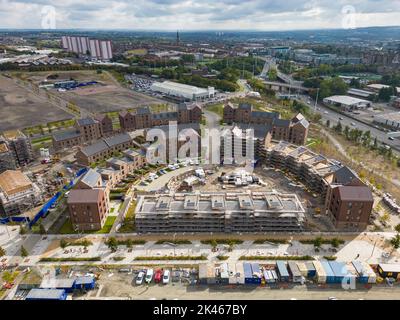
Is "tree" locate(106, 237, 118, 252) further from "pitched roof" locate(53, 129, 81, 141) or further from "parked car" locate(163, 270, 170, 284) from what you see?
"pitched roof" locate(53, 129, 81, 141)

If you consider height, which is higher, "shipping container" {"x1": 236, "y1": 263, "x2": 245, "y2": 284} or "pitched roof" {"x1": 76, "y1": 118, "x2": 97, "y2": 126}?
"pitched roof" {"x1": 76, "y1": 118, "x2": 97, "y2": 126}

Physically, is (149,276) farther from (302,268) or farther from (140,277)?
(302,268)

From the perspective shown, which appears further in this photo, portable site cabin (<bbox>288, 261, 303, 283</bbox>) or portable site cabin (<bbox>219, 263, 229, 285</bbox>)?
portable site cabin (<bbox>288, 261, 303, 283</bbox>)


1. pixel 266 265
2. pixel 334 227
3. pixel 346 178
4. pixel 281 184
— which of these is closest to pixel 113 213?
pixel 266 265

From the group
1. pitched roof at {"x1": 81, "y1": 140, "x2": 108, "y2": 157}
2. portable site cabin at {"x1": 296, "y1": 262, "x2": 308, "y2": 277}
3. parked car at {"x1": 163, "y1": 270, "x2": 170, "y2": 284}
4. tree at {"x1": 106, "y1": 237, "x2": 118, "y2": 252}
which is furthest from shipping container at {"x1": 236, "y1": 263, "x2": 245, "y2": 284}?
pitched roof at {"x1": 81, "y1": 140, "x2": 108, "y2": 157}

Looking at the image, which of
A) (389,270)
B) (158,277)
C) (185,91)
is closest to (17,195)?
(158,277)

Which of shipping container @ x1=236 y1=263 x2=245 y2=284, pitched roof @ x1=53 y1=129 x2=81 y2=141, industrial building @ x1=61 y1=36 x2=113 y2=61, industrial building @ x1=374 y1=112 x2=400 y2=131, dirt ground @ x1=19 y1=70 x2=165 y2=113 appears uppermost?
industrial building @ x1=61 y1=36 x2=113 y2=61
